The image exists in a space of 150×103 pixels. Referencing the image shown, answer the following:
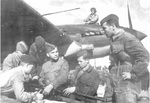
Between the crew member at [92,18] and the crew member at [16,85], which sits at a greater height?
the crew member at [92,18]

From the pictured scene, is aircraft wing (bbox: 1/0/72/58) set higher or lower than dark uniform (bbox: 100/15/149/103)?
higher

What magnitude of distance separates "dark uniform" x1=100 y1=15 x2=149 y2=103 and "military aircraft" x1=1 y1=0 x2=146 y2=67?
11.9 inches

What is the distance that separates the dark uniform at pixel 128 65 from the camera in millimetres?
2332

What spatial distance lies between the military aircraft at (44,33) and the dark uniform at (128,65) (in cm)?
30

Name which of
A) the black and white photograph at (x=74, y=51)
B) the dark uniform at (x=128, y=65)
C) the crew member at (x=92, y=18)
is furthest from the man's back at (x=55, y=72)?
the crew member at (x=92, y=18)

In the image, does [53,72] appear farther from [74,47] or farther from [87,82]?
[74,47]

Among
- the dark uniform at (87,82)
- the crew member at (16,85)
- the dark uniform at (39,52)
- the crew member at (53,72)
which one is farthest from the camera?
the dark uniform at (39,52)

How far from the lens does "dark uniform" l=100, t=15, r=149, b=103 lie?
233 centimetres

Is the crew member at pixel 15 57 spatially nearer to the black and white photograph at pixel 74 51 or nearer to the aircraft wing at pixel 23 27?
the black and white photograph at pixel 74 51

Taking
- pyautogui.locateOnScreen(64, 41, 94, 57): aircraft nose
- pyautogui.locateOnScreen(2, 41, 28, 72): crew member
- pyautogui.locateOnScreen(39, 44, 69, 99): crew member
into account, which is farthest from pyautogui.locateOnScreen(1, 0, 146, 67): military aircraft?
pyautogui.locateOnScreen(39, 44, 69, 99): crew member

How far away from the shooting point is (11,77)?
2.34m

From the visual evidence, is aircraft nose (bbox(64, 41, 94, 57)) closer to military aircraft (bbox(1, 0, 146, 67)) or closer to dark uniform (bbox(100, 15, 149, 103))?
military aircraft (bbox(1, 0, 146, 67))

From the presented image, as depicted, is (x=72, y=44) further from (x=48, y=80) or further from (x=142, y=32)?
(x=142, y=32)

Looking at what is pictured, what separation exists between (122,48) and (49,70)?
84cm
